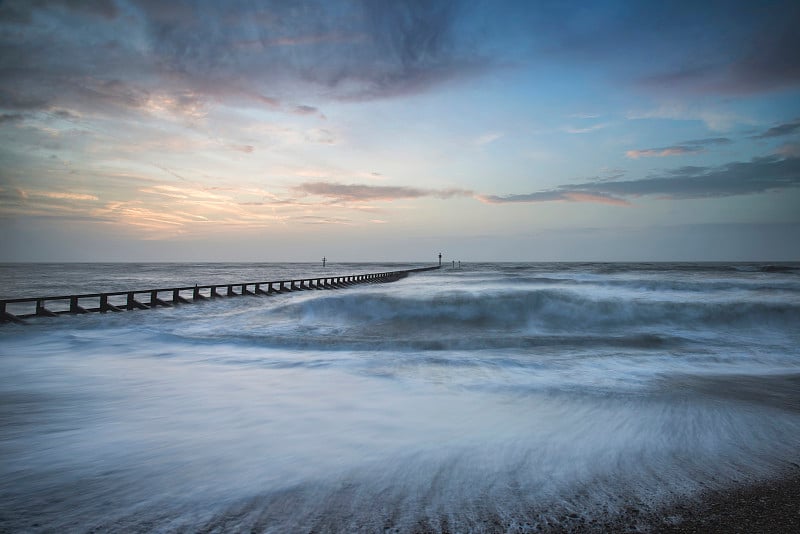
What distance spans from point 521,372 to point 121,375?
7201 mm

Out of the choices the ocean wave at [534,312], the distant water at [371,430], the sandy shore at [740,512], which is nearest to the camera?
the sandy shore at [740,512]

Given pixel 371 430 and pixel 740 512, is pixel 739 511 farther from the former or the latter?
pixel 371 430

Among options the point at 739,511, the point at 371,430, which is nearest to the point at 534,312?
the point at 371,430

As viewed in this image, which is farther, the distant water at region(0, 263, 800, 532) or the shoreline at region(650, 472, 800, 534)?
the distant water at region(0, 263, 800, 532)

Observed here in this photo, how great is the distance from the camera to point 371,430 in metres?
4.74

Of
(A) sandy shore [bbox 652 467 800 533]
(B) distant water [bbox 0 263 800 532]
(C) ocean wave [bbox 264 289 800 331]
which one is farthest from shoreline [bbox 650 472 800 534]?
(C) ocean wave [bbox 264 289 800 331]

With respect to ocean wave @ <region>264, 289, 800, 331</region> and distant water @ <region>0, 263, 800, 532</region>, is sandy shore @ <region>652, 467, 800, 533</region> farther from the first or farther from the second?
ocean wave @ <region>264, 289, 800, 331</region>

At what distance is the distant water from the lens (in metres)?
3.05

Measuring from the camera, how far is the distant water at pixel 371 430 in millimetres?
3051

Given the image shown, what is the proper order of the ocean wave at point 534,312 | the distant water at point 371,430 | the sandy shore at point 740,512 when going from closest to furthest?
1. the sandy shore at point 740,512
2. the distant water at point 371,430
3. the ocean wave at point 534,312

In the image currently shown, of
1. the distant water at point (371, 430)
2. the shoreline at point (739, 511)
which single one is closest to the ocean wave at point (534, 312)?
the distant water at point (371, 430)

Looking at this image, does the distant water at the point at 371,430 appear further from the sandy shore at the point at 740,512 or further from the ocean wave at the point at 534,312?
the ocean wave at the point at 534,312

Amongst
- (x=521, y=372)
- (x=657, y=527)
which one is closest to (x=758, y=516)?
(x=657, y=527)

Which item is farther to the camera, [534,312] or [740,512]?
[534,312]
